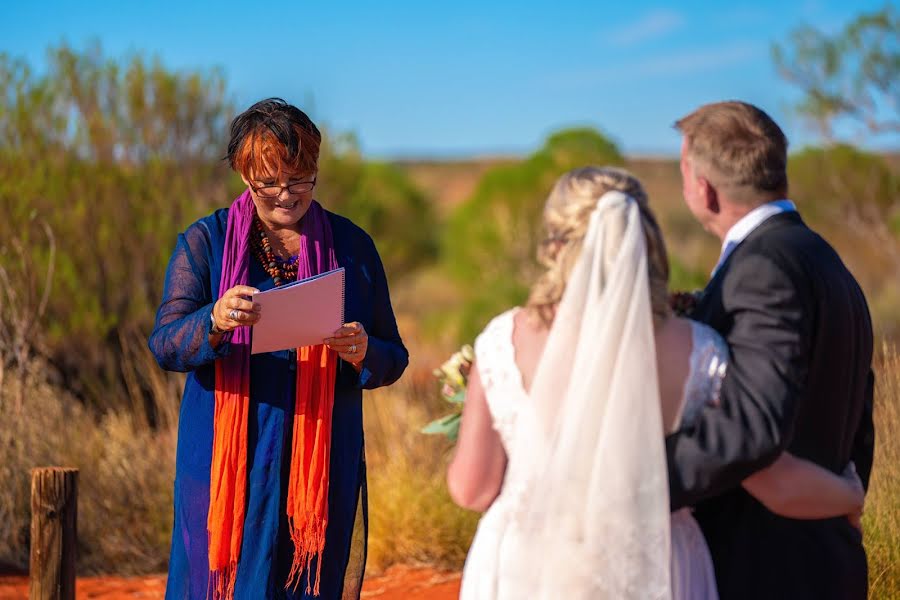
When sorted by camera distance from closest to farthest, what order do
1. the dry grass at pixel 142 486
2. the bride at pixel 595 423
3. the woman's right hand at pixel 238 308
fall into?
1. the bride at pixel 595 423
2. the woman's right hand at pixel 238 308
3. the dry grass at pixel 142 486

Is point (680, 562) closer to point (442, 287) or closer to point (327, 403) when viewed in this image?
point (327, 403)

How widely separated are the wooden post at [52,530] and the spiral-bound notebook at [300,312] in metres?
1.51

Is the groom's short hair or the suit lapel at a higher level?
the groom's short hair

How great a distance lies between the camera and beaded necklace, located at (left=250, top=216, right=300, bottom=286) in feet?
10.8

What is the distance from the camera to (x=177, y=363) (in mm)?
3145

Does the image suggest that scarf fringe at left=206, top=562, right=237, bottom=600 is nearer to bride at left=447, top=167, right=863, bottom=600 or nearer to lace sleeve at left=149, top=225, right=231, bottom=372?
lace sleeve at left=149, top=225, right=231, bottom=372

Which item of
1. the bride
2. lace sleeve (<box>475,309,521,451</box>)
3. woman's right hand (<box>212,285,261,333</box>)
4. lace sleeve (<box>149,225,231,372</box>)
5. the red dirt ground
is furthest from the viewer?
the red dirt ground

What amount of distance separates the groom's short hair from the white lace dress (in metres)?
0.33

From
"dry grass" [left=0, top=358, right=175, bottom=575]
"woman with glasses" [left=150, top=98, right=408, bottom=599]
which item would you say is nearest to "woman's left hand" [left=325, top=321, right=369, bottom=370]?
"woman with glasses" [left=150, top=98, right=408, bottom=599]

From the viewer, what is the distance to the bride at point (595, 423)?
2.16 meters

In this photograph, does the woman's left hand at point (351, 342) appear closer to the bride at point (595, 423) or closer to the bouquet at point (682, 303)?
the bride at point (595, 423)

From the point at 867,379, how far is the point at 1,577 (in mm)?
4783

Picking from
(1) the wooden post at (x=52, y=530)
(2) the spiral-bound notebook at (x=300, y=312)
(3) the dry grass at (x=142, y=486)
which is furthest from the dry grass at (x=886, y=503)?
(1) the wooden post at (x=52, y=530)

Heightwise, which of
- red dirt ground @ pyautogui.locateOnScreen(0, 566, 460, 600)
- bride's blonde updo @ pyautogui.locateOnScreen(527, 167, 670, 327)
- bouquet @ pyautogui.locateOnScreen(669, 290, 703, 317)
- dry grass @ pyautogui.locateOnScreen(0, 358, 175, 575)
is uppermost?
bride's blonde updo @ pyautogui.locateOnScreen(527, 167, 670, 327)
